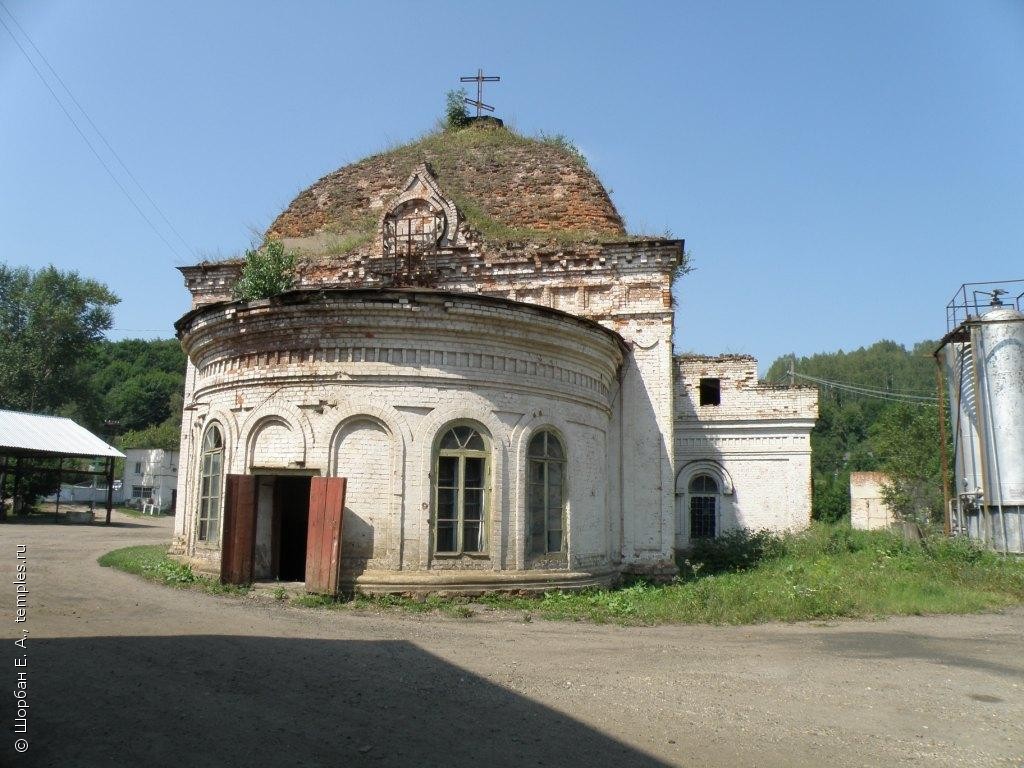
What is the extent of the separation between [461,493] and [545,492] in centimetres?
161

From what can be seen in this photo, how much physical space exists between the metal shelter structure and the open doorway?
17079mm

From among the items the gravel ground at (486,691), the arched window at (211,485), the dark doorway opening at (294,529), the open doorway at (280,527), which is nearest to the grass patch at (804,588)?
the gravel ground at (486,691)

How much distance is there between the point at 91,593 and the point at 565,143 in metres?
15.7

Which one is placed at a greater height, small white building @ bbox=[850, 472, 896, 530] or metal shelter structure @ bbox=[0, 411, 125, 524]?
metal shelter structure @ bbox=[0, 411, 125, 524]

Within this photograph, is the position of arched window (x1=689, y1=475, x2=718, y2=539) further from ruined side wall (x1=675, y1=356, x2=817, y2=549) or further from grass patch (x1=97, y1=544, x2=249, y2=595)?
grass patch (x1=97, y1=544, x2=249, y2=595)

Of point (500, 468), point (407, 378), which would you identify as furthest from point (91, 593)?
point (500, 468)

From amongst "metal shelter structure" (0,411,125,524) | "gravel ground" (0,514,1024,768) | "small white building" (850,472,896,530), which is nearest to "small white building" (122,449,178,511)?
"metal shelter structure" (0,411,125,524)

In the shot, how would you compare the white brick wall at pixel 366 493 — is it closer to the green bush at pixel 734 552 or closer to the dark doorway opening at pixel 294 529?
the dark doorway opening at pixel 294 529

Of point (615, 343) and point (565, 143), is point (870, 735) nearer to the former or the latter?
point (615, 343)

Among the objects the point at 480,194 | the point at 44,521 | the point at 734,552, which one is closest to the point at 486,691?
the point at 734,552

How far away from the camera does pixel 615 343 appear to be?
46.6ft

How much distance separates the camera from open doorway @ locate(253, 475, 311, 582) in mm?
12266

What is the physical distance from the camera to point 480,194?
60.2ft

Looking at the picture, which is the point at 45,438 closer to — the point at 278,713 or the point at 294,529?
the point at 294,529
